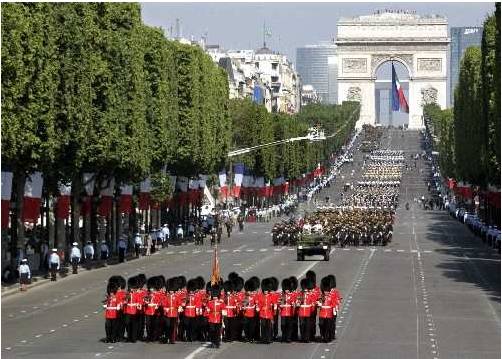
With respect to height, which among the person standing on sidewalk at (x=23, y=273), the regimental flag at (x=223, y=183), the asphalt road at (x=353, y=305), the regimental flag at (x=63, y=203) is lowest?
the asphalt road at (x=353, y=305)

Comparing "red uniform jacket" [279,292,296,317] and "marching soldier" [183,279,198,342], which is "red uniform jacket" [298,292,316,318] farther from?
"marching soldier" [183,279,198,342]

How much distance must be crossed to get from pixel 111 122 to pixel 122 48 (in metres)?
3.64

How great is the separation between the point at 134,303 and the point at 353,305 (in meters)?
13.3

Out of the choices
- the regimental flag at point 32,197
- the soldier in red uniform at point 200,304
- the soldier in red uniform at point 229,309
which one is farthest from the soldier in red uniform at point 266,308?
the regimental flag at point 32,197

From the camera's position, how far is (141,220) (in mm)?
114500

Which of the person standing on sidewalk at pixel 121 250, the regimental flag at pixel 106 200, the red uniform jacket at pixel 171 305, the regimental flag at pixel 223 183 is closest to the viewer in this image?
the red uniform jacket at pixel 171 305

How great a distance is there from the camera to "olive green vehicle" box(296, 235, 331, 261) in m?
77.7

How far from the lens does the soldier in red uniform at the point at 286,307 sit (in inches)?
1502

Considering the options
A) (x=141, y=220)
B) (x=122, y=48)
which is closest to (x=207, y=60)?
(x=141, y=220)

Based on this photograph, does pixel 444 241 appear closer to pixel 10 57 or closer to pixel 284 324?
pixel 10 57

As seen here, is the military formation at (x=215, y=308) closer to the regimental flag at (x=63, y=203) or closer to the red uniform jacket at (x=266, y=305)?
the red uniform jacket at (x=266, y=305)

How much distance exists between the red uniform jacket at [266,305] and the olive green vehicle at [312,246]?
1545 inches

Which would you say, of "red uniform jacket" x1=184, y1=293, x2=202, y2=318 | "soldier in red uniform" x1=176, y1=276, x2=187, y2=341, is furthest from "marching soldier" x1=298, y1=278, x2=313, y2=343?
"soldier in red uniform" x1=176, y1=276, x2=187, y2=341

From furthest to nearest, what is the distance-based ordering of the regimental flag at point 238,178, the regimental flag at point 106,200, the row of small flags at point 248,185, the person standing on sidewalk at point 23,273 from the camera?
the regimental flag at point 238,178, the row of small flags at point 248,185, the regimental flag at point 106,200, the person standing on sidewalk at point 23,273
